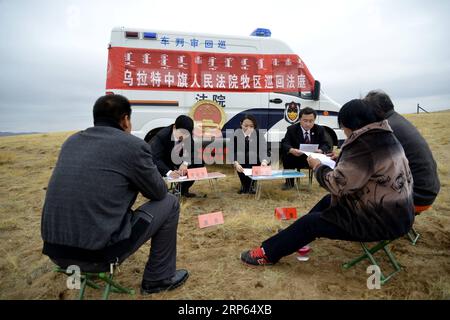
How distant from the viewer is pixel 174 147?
13.9 ft

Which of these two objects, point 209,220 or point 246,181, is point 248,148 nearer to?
point 246,181

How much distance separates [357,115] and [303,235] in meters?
0.93

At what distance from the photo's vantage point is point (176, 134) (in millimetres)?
4129

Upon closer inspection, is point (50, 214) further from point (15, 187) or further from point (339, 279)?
point (15, 187)

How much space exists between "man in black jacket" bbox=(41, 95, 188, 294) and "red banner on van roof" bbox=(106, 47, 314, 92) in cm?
378

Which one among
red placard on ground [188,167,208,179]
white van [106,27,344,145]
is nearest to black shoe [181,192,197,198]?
red placard on ground [188,167,208,179]

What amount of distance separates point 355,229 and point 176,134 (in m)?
2.84

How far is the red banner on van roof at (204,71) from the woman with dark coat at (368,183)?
4.00 meters

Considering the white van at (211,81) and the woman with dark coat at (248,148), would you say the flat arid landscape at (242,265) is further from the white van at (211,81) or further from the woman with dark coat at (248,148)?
the white van at (211,81)

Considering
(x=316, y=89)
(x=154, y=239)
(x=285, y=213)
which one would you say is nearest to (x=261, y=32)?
(x=316, y=89)

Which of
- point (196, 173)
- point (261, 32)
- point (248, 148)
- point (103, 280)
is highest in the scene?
point (261, 32)

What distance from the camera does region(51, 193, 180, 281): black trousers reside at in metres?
1.73

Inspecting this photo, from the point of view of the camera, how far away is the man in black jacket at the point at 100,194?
5.16 ft
